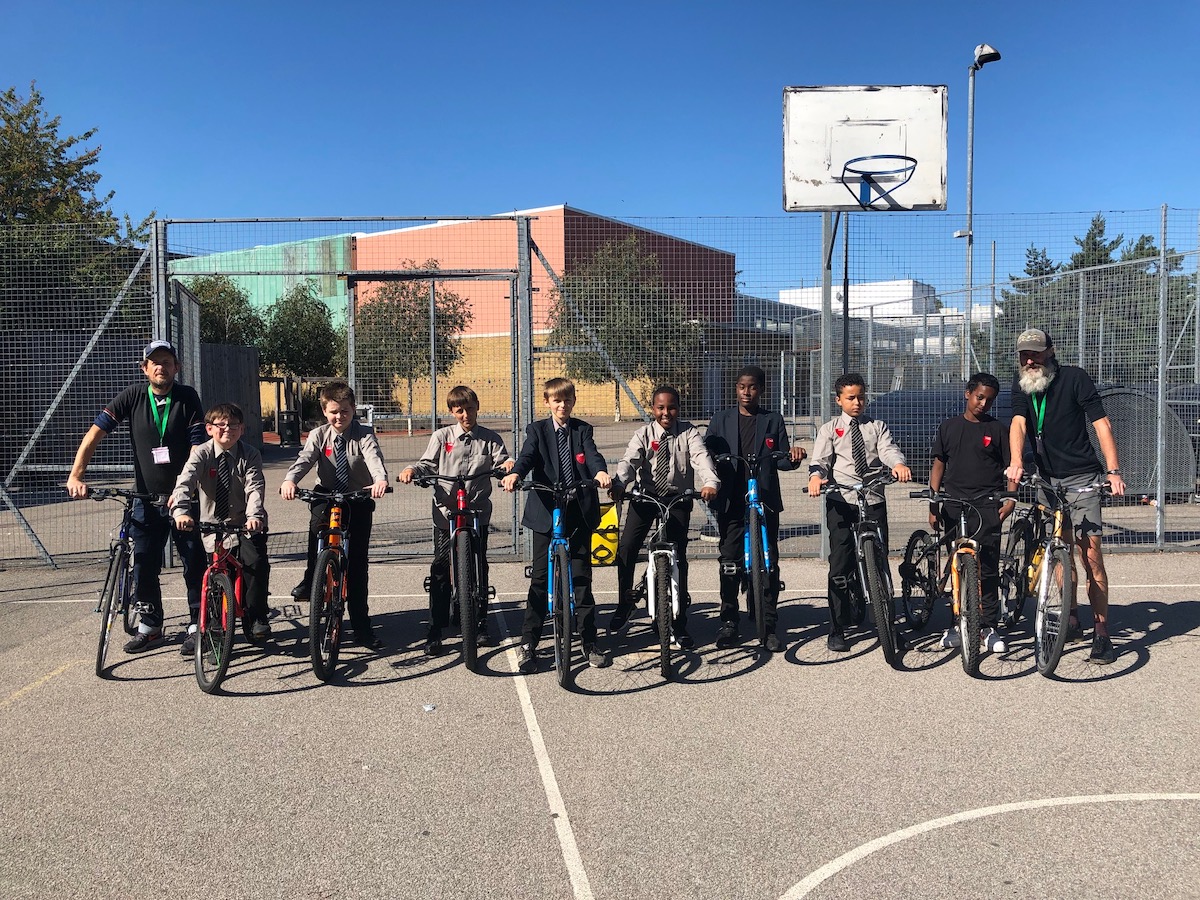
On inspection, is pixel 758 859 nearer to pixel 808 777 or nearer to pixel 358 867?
pixel 808 777

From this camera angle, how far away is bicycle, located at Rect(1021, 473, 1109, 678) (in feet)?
18.6

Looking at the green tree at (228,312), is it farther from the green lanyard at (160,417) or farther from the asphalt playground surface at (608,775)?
the asphalt playground surface at (608,775)

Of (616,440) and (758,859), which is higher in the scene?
(616,440)

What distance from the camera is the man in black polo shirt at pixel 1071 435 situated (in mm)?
6168

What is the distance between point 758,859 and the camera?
366 cm

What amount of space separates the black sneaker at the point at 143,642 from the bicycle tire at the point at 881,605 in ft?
14.7

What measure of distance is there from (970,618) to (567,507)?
2.38 metres

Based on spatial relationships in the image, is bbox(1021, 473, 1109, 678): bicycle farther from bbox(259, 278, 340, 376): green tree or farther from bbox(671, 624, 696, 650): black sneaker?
bbox(259, 278, 340, 376): green tree

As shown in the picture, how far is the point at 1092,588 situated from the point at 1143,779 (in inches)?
82.8

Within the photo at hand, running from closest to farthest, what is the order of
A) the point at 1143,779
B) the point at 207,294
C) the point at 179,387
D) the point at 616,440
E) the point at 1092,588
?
the point at 1143,779 → the point at 1092,588 → the point at 179,387 → the point at 616,440 → the point at 207,294

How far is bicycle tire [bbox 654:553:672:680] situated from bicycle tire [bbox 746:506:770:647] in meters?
0.65

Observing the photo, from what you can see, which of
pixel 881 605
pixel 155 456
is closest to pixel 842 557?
pixel 881 605

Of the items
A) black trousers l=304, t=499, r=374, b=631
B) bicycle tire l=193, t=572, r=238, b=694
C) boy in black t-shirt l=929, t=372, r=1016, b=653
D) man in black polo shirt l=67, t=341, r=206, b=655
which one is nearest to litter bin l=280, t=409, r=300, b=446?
man in black polo shirt l=67, t=341, r=206, b=655

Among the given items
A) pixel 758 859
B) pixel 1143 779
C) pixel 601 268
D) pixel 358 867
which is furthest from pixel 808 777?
pixel 601 268
